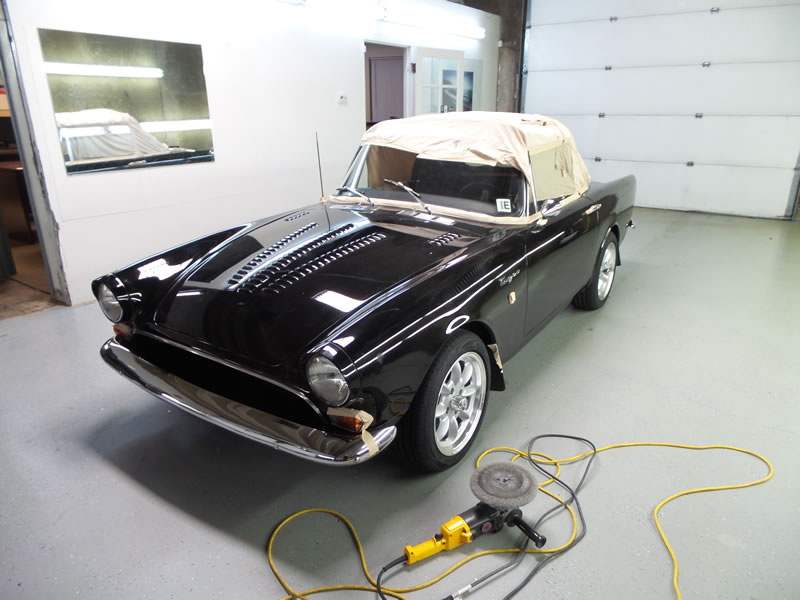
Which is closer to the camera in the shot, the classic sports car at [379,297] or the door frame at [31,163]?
the classic sports car at [379,297]

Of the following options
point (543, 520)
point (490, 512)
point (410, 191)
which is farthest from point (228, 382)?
point (410, 191)

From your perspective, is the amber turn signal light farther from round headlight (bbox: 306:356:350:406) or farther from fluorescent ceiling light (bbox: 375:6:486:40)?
fluorescent ceiling light (bbox: 375:6:486:40)

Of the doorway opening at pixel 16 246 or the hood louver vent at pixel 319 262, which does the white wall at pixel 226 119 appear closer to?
the doorway opening at pixel 16 246

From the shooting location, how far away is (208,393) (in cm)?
206

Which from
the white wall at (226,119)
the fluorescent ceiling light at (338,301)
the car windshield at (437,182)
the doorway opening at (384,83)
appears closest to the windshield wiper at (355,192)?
the car windshield at (437,182)

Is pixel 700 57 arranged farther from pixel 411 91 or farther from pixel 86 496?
pixel 86 496

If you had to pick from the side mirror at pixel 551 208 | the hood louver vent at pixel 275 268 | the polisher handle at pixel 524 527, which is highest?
the side mirror at pixel 551 208

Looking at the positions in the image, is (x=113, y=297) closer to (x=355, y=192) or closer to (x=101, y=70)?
(x=355, y=192)

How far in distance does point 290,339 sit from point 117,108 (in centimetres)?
357

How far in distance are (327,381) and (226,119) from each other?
426 centimetres

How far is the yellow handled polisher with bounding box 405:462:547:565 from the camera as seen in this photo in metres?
1.87

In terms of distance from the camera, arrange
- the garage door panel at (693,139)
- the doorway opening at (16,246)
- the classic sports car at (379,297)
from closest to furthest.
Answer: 1. the classic sports car at (379,297)
2. the doorway opening at (16,246)
3. the garage door panel at (693,139)

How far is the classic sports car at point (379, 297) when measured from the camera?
1878 mm

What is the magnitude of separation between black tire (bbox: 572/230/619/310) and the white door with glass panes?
439 cm
